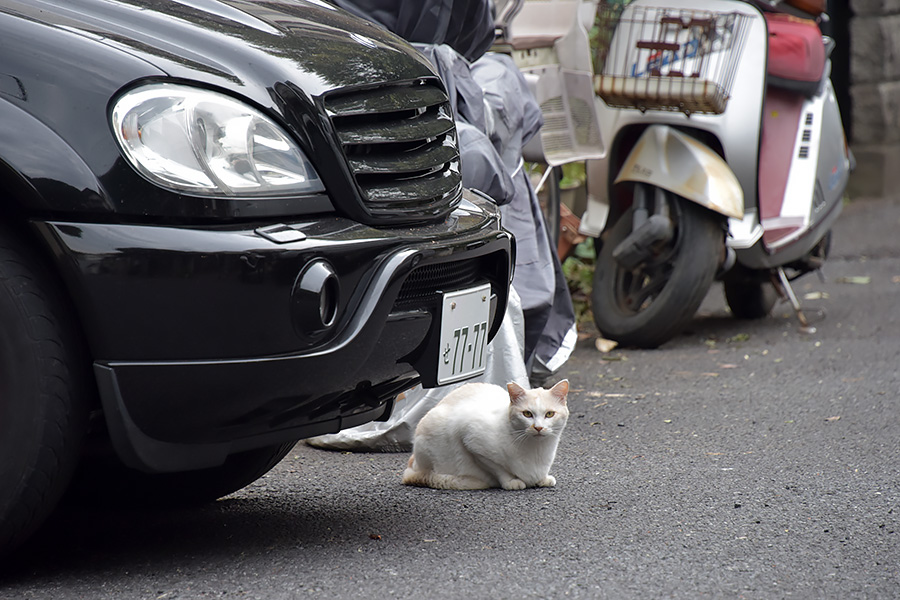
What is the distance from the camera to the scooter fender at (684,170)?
4.84 m

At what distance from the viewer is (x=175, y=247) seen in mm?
2061

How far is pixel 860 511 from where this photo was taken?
9.05ft

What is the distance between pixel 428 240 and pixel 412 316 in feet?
0.53

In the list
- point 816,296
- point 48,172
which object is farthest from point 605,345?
point 48,172

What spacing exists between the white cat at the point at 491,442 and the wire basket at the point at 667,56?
225cm

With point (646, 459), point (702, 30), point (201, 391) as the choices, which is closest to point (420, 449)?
point (646, 459)

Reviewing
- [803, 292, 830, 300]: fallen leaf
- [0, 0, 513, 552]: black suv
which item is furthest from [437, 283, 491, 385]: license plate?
[803, 292, 830, 300]: fallen leaf

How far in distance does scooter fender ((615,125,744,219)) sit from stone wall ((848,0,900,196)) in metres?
5.67

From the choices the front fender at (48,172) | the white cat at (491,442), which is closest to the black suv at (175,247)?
the front fender at (48,172)

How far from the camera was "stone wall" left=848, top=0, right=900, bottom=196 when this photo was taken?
32.7 feet

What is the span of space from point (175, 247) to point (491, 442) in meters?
1.22

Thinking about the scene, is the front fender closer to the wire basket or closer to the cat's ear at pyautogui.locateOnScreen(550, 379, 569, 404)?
the cat's ear at pyautogui.locateOnScreen(550, 379, 569, 404)

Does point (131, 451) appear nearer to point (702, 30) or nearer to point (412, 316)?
point (412, 316)

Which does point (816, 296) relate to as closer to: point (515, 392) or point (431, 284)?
point (515, 392)
